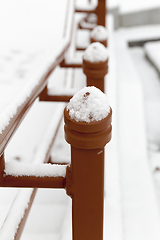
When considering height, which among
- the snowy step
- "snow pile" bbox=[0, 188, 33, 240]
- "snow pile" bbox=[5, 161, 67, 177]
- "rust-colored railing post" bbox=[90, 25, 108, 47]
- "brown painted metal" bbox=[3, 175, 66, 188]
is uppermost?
"rust-colored railing post" bbox=[90, 25, 108, 47]

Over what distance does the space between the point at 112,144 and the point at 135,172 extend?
21cm

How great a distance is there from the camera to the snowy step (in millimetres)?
1339

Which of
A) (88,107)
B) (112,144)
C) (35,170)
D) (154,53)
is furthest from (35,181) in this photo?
(154,53)

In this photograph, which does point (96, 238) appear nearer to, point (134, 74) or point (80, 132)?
point (80, 132)

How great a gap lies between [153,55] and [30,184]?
3604mm

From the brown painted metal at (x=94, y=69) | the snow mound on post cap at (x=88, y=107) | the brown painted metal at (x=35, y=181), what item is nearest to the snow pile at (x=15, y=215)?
the brown painted metal at (x=35, y=181)

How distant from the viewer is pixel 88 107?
706 millimetres

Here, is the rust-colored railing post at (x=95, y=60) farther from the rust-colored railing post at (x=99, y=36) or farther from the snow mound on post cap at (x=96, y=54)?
→ the rust-colored railing post at (x=99, y=36)

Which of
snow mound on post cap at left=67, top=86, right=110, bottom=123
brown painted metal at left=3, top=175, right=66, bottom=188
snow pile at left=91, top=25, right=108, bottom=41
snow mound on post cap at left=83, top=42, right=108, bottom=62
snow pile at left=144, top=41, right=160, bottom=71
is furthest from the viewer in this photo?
snow pile at left=144, top=41, right=160, bottom=71

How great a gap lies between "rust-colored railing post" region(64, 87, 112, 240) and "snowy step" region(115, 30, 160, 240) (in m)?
0.46

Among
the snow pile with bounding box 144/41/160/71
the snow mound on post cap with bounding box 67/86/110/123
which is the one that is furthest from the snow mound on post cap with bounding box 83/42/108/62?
the snow pile with bounding box 144/41/160/71

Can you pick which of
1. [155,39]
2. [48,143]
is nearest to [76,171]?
[48,143]

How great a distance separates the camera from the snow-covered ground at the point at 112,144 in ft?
4.42

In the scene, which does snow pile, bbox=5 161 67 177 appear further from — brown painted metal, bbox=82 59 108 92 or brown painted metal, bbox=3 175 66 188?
brown painted metal, bbox=82 59 108 92
